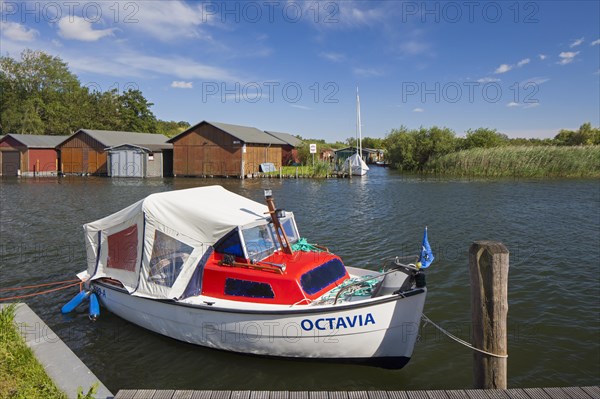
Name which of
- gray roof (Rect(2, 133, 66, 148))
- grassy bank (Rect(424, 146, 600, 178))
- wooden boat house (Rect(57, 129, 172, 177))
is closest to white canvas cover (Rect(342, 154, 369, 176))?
grassy bank (Rect(424, 146, 600, 178))

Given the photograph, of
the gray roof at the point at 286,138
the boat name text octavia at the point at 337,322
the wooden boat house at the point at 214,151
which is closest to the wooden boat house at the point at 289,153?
the gray roof at the point at 286,138

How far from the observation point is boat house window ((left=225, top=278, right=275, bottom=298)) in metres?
9.20

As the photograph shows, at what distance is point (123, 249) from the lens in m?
10.9

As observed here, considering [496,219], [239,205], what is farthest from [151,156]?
[239,205]

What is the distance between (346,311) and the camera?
320 inches

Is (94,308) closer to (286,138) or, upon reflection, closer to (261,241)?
(261,241)

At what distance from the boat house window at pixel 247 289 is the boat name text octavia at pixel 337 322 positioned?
1087 mm

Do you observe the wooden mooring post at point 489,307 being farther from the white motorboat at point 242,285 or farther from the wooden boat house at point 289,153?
the wooden boat house at point 289,153

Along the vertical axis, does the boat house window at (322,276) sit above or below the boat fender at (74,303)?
above

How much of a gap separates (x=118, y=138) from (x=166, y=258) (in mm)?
61114

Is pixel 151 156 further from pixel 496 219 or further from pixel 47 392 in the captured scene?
pixel 47 392

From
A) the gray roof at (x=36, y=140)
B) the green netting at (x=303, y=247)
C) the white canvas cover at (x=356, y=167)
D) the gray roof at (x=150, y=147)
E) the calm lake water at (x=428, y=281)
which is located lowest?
the calm lake water at (x=428, y=281)

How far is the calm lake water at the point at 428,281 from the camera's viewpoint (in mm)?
9055

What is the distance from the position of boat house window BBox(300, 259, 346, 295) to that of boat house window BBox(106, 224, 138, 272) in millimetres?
4287
